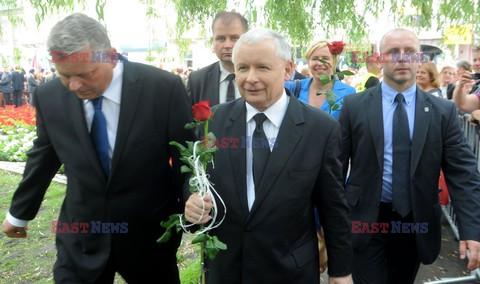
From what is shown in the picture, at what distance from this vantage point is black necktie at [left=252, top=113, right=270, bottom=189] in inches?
84.0

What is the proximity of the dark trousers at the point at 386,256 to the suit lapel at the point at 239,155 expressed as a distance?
119 cm

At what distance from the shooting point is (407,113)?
9.39ft

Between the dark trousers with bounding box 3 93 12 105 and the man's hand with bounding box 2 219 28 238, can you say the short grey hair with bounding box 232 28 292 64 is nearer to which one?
the man's hand with bounding box 2 219 28 238

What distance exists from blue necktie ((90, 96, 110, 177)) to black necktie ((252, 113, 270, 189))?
79cm

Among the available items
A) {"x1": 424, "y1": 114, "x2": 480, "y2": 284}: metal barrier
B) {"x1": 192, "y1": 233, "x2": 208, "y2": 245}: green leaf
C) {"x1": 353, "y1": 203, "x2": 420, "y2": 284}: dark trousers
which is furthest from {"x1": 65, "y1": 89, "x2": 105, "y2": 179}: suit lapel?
{"x1": 424, "y1": 114, "x2": 480, "y2": 284}: metal barrier

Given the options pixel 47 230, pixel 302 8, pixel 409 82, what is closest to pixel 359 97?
pixel 409 82

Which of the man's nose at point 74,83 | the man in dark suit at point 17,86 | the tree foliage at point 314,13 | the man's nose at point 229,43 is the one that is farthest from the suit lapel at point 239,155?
the man in dark suit at point 17,86

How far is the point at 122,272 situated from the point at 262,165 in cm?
107

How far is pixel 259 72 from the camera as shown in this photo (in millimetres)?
2150

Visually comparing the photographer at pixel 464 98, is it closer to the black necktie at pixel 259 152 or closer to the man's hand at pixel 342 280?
the man's hand at pixel 342 280

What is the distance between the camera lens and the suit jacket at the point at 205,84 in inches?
147

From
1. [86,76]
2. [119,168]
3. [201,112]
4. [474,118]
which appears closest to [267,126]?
[201,112]

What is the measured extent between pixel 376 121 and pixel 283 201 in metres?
1.09

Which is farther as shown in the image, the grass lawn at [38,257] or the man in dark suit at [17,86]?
the man in dark suit at [17,86]
